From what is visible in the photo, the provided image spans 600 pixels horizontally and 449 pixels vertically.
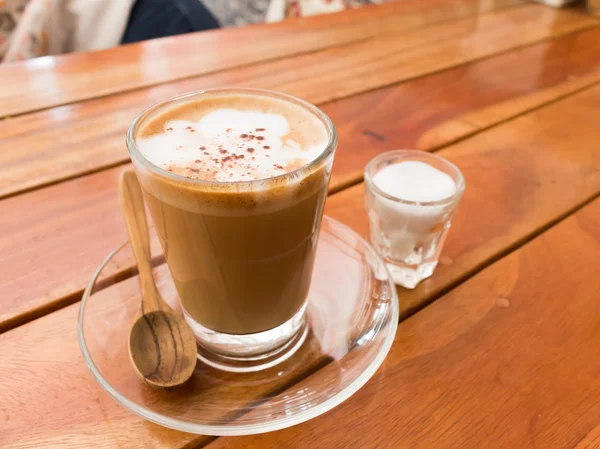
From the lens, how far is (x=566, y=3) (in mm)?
1679

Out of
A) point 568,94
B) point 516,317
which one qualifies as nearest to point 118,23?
point 568,94

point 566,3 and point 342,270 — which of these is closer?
point 342,270

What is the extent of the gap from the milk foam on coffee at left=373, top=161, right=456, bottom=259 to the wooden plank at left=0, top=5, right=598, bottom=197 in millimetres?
408

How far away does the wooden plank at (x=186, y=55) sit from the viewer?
105 cm

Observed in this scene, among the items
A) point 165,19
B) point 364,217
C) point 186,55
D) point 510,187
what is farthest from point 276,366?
point 165,19

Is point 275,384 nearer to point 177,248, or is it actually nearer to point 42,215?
point 177,248

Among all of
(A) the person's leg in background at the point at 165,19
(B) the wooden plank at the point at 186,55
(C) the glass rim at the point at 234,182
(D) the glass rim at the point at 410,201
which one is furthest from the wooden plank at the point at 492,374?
(A) the person's leg in background at the point at 165,19

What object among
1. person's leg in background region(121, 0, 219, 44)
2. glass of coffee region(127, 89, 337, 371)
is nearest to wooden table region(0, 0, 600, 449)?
glass of coffee region(127, 89, 337, 371)

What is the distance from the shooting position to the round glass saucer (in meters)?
0.49

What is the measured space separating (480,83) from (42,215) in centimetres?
95

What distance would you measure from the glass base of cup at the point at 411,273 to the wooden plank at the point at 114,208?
0.04 feet

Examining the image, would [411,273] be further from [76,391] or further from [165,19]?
[165,19]

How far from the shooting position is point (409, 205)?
0.65m

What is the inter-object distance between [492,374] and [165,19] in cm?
157
